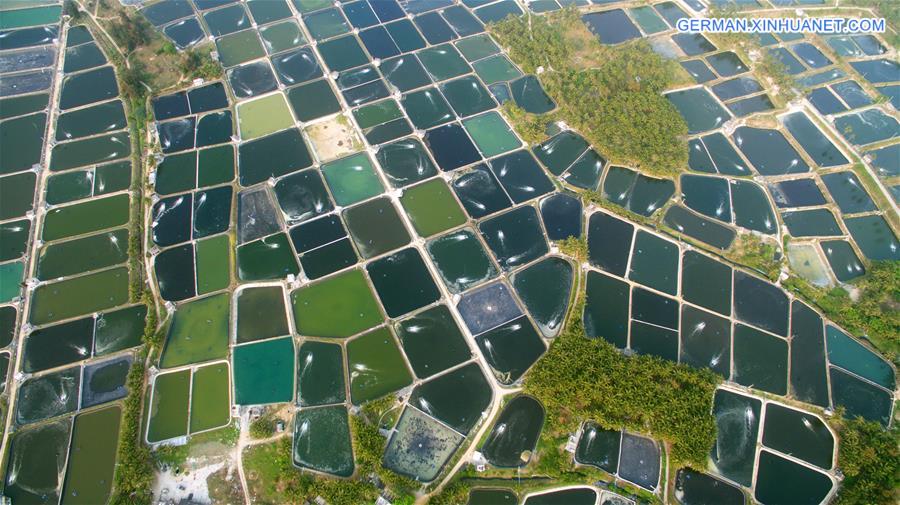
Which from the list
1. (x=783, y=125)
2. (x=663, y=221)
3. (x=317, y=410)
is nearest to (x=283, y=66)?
(x=317, y=410)

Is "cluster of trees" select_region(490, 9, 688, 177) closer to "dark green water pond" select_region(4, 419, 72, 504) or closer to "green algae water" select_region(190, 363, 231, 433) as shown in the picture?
"green algae water" select_region(190, 363, 231, 433)

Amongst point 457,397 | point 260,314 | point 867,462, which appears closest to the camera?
point 867,462

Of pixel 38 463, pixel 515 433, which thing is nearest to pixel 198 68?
pixel 38 463

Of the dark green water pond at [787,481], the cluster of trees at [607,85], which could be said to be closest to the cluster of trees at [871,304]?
the dark green water pond at [787,481]

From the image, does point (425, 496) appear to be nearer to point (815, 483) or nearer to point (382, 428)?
point (382, 428)

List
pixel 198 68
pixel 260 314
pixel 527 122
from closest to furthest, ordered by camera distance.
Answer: pixel 260 314 → pixel 527 122 → pixel 198 68

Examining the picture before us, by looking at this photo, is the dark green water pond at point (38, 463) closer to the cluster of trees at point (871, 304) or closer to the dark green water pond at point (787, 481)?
the dark green water pond at point (787, 481)

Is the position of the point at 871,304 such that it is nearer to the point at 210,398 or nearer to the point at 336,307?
the point at 336,307
